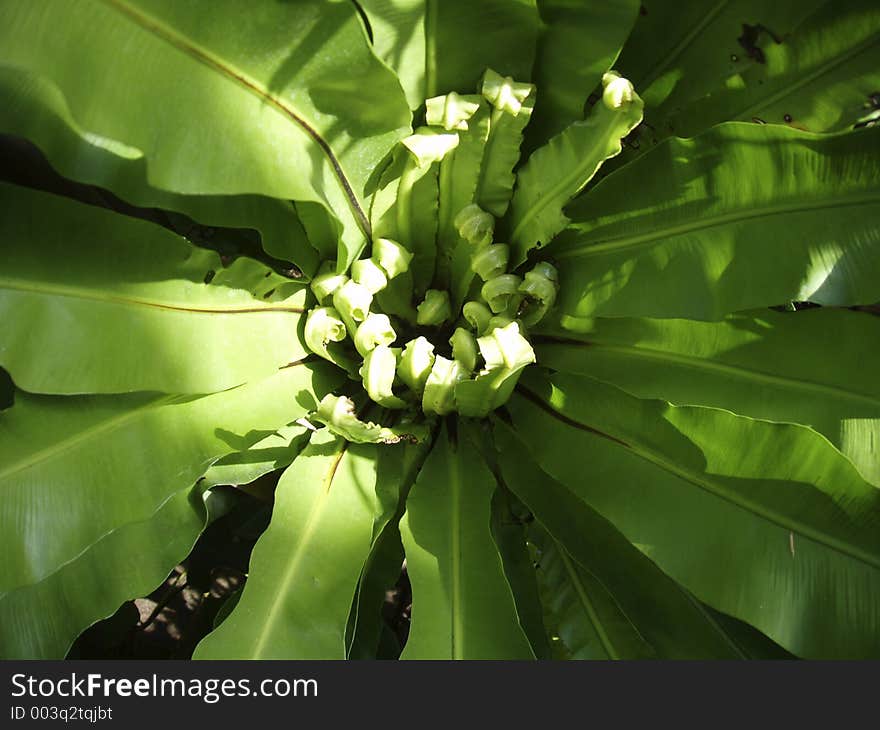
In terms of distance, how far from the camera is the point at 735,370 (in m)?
0.93

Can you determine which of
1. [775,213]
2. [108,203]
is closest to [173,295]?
[108,203]

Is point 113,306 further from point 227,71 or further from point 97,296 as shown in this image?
point 227,71

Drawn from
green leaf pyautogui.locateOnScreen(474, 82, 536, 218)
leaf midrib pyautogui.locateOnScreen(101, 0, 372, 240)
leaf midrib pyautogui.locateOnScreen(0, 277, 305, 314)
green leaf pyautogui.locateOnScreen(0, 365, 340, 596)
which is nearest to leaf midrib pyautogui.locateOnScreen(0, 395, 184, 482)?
green leaf pyautogui.locateOnScreen(0, 365, 340, 596)

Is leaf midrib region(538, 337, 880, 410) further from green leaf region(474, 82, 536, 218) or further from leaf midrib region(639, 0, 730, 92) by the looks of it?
leaf midrib region(639, 0, 730, 92)

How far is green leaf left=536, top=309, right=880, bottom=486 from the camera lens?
88 cm

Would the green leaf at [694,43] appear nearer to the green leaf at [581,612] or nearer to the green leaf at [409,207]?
the green leaf at [409,207]

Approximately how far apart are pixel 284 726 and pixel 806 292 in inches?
27.0

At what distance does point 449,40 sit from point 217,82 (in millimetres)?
270

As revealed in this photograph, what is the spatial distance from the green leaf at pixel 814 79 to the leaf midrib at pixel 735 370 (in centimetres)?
28

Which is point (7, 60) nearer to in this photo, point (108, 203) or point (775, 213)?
point (108, 203)

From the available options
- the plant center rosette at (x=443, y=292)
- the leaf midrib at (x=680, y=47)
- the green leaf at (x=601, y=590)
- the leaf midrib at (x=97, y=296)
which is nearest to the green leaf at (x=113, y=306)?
the leaf midrib at (x=97, y=296)

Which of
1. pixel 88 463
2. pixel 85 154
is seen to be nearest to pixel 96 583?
pixel 88 463

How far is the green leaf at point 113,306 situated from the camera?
2.77 feet

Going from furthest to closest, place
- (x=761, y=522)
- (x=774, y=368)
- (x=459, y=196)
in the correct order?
(x=459, y=196) < (x=774, y=368) < (x=761, y=522)
